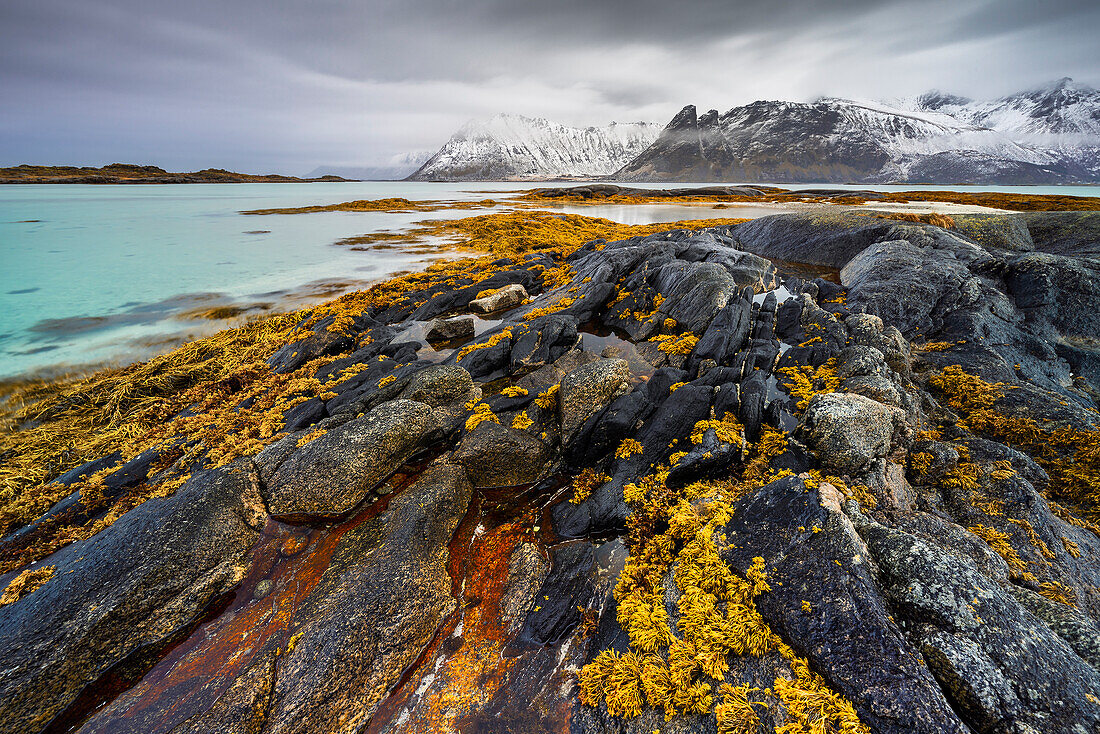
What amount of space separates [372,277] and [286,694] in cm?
3067

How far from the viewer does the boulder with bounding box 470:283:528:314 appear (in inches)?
881

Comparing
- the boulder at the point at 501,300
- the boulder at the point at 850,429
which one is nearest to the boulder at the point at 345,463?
→ the boulder at the point at 850,429

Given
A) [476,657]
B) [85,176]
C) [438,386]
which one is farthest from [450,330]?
[85,176]

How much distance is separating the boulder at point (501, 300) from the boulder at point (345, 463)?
40.3ft

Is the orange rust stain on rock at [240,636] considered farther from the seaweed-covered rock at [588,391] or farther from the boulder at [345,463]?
the seaweed-covered rock at [588,391]

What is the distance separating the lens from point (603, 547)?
27.0ft

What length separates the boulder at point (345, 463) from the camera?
9.20 m

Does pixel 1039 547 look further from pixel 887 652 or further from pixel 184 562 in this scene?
pixel 184 562

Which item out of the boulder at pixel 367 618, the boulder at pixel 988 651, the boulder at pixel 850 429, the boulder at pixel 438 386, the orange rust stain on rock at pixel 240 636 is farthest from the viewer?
the boulder at pixel 438 386

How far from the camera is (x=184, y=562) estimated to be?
300 inches

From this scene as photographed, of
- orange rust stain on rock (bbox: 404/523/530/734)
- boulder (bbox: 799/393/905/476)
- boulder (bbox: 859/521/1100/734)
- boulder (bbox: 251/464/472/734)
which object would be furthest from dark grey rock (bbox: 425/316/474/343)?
boulder (bbox: 859/521/1100/734)

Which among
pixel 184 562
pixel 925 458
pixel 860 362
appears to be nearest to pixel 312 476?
pixel 184 562

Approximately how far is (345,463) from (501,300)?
15.2m

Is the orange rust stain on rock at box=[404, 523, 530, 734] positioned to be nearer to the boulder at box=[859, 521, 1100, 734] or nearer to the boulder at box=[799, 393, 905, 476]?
the boulder at box=[859, 521, 1100, 734]
